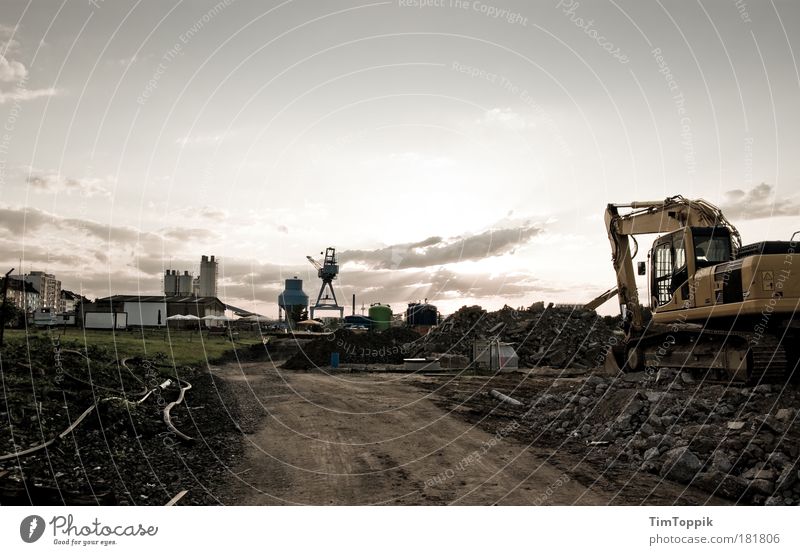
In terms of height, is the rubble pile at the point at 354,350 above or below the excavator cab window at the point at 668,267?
below

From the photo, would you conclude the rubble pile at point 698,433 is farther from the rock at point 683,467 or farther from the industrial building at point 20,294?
the industrial building at point 20,294

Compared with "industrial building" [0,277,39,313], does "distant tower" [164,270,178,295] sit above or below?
above

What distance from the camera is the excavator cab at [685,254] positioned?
49.6 feet

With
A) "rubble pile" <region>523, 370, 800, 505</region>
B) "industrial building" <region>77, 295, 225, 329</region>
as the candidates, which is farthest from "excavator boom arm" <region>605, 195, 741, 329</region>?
"industrial building" <region>77, 295, 225, 329</region>

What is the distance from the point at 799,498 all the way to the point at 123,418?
1209cm

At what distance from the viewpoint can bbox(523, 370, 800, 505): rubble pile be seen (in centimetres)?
786

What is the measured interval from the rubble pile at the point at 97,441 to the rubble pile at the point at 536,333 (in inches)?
895

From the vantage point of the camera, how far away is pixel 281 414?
14781mm

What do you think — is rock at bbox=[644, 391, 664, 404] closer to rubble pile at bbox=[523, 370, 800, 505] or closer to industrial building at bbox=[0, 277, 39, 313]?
rubble pile at bbox=[523, 370, 800, 505]

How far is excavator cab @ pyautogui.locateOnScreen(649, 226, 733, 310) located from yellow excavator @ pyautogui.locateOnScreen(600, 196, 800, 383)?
29 millimetres

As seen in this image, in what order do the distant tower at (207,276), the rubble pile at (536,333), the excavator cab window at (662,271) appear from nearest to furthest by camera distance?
the excavator cab window at (662,271), the rubble pile at (536,333), the distant tower at (207,276)

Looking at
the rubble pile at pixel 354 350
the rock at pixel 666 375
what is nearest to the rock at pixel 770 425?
the rock at pixel 666 375
